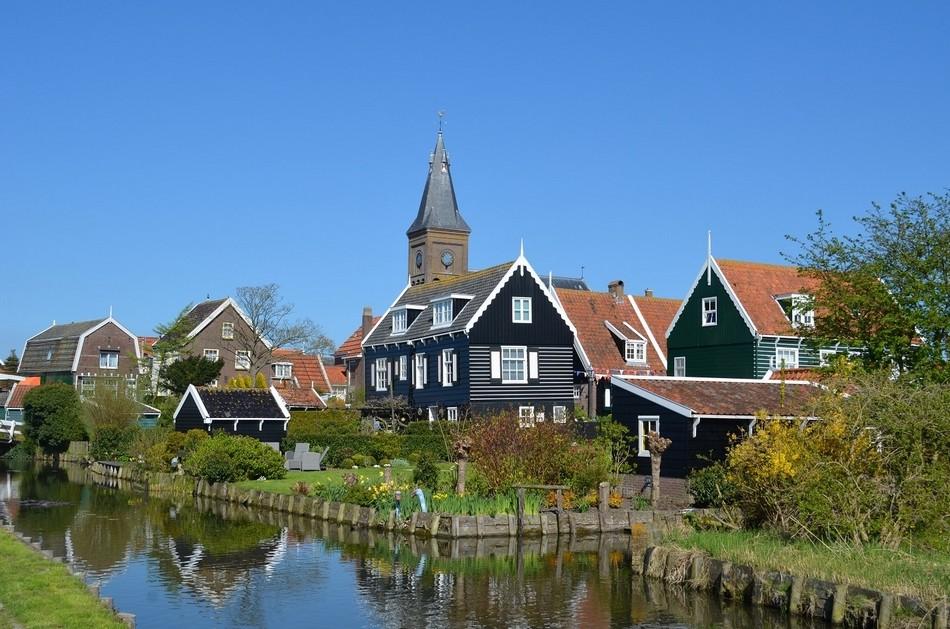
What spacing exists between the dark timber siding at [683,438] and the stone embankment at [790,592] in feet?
35.9

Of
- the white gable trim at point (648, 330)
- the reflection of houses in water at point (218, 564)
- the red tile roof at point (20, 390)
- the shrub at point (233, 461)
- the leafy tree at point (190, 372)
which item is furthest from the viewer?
the red tile roof at point (20, 390)

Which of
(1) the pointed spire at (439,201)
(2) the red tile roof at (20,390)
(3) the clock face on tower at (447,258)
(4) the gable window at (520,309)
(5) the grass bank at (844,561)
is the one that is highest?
(1) the pointed spire at (439,201)

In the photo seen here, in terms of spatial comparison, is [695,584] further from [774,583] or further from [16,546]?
[16,546]

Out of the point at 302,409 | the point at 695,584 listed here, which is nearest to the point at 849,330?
the point at 695,584

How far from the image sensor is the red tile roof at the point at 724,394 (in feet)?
113

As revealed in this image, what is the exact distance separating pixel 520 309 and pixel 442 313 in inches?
196

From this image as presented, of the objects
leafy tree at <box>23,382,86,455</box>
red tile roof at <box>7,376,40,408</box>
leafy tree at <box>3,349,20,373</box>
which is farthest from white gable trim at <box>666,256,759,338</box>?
leafy tree at <box>3,349,20,373</box>

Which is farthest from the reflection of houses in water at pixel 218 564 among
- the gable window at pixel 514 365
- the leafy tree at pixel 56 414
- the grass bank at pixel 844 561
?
the leafy tree at pixel 56 414

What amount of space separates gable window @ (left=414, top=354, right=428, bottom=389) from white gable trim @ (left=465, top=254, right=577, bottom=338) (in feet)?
19.7

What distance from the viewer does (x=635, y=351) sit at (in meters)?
61.2

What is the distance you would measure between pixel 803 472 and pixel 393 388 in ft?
140

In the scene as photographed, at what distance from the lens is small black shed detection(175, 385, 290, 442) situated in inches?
2026

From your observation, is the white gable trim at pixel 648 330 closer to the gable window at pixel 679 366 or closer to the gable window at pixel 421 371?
the gable window at pixel 679 366

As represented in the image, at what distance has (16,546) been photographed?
23.0 meters
